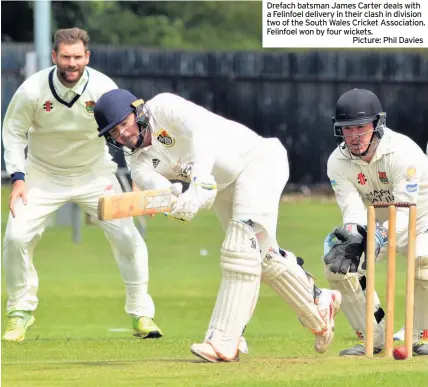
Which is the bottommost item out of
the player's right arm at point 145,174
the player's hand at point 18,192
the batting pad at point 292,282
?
the batting pad at point 292,282

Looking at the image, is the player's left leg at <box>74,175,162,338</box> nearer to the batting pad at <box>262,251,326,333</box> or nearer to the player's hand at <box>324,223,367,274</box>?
the batting pad at <box>262,251,326,333</box>

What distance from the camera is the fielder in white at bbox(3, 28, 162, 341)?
29.0 feet

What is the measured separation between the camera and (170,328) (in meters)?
10.2

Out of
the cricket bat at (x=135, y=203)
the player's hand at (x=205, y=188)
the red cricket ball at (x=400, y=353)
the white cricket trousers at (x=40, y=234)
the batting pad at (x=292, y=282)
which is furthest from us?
the white cricket trousers at (x=40, y=234)

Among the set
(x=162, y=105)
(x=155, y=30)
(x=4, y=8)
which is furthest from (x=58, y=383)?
(x=155, y=30)

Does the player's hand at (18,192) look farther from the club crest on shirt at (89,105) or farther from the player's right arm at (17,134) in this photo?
the club crest on shirt at (89,105)

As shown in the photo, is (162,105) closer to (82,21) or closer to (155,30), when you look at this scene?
(82,21)

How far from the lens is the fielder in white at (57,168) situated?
885 centimetres

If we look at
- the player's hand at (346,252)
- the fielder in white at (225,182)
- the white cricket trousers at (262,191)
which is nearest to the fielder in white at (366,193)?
the player's hand at (346,252)

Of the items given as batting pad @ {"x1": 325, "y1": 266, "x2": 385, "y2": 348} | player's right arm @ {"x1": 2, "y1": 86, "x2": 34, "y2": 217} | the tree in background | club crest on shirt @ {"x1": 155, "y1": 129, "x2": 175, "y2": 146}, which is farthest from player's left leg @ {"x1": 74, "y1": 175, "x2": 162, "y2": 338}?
the tree in background

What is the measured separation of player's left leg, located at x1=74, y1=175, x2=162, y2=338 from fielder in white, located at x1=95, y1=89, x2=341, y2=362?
5.55 feet

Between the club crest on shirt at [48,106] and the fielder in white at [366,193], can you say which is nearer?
Result: the fielder in white at [366,193]

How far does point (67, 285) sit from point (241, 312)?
6348mm

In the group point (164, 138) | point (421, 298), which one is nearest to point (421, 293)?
point (421, 298)
